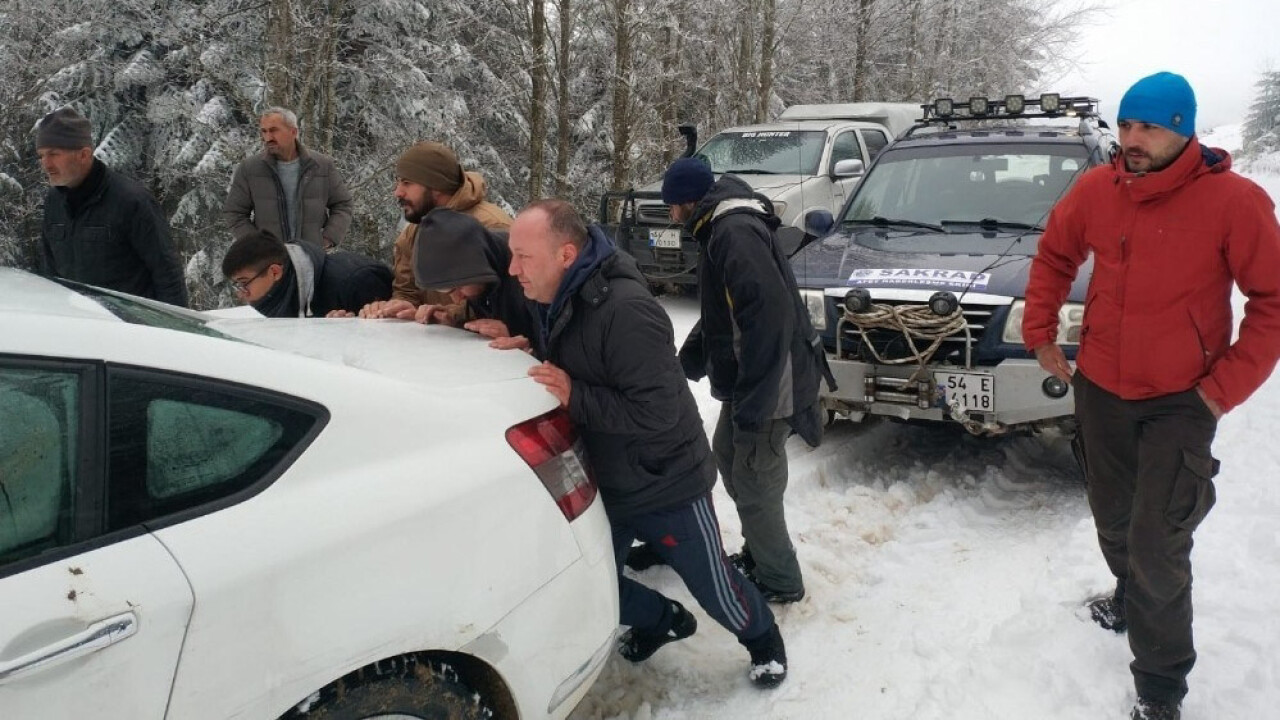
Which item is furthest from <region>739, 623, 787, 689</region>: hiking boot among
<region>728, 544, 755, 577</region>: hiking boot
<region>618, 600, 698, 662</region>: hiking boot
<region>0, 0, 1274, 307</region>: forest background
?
<region>0, 0, 1274, 307</region>: forest background

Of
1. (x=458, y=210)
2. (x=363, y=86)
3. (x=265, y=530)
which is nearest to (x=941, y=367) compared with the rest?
(x=458, y=210)

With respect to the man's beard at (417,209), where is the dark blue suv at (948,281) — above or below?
below

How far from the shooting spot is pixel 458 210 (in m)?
3.71

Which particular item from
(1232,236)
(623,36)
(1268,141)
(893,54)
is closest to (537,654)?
(1232,236)

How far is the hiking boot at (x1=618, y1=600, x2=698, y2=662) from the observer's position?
316cm

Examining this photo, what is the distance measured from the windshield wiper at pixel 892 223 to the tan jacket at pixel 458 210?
2896 mm

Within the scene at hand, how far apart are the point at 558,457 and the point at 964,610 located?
198 centimetres

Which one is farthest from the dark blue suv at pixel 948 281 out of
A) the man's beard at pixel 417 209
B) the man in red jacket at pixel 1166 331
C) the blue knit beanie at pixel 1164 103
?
the man's beard at pixel 417 209

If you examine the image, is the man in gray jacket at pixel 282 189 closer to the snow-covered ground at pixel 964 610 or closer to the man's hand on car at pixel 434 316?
the man's hand on car at pixel 434 316

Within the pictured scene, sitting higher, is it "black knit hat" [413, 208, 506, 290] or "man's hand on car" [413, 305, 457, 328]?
"black knit hat" [413, 208, 506, 290]

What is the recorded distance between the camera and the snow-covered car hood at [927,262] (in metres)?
4.55

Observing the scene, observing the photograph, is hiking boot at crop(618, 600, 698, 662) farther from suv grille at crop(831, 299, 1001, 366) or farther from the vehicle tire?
suv grille at crop(831, 299, 1001, 366)

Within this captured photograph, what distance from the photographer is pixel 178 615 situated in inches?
64.2

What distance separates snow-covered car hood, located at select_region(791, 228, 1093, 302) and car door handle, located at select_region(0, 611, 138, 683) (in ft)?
12.7
